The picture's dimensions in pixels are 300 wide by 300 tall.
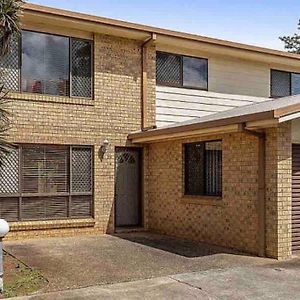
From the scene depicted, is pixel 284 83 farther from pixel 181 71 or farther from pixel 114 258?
pixel 114 258

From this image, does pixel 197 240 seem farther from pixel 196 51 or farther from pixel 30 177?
pixel 196 51

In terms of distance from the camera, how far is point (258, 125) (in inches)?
375

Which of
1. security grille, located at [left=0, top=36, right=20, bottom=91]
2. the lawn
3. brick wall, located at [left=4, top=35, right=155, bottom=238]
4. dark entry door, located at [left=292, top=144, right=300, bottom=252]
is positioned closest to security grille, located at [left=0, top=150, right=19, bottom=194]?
brick wall, located at [left=4, top=35, right=155, bottom=238]

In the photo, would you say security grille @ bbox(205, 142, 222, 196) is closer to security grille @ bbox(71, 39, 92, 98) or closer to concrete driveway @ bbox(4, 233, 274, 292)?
concrete driveway @ bbox(4, 233, 274, 292)

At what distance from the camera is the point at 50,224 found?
41.3ft

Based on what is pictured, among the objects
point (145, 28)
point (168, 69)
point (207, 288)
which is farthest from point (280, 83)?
point (207, 288)

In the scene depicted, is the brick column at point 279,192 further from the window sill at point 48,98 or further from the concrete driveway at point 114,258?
the window sill at point 48,98

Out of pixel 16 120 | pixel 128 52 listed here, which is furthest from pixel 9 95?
pixel 128 52

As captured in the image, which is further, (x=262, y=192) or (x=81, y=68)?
(x=81, y=68)

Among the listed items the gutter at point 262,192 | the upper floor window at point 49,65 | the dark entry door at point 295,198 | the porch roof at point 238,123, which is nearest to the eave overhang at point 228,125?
the porch roof at point 238,123

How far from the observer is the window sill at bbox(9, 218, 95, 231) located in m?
12.1

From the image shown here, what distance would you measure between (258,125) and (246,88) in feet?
22.7

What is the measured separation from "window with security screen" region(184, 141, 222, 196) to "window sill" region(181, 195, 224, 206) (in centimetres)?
14

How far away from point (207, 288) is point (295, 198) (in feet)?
12.2
